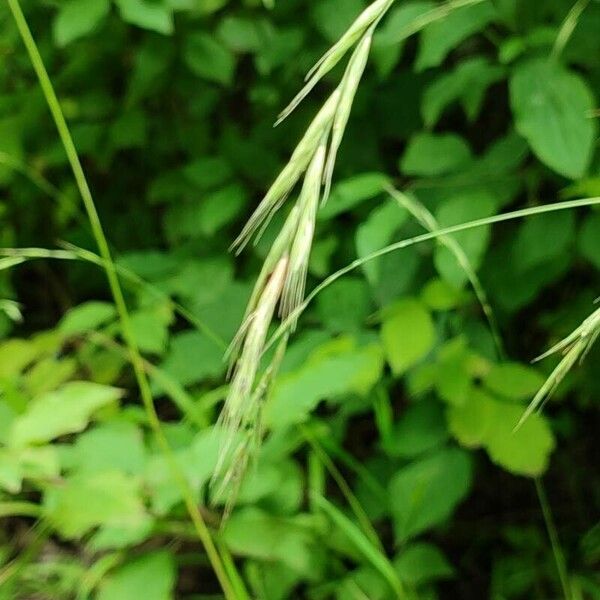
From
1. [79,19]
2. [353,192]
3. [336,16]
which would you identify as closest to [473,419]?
[353,192]

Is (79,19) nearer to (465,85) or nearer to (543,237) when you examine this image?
(465,85)

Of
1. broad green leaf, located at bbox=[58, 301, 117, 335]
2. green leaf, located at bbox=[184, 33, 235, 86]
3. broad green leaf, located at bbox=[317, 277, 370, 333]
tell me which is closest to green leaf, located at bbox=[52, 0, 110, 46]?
green leaf, located at bbox=[184, 33, 235, 86]

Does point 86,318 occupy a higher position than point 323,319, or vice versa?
point 86,318

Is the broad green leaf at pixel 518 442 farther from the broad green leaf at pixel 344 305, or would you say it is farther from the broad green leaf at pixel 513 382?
the broad green leaf at pixel 344 305

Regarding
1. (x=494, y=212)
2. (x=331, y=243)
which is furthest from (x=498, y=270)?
(x=331, y=243)

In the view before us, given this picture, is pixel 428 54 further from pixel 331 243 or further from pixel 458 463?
→ pixel 458 463

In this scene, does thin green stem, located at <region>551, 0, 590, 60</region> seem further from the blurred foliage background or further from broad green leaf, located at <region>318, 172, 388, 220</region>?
broad green leaf, located at <region>318, 172, 388, 220</region>
